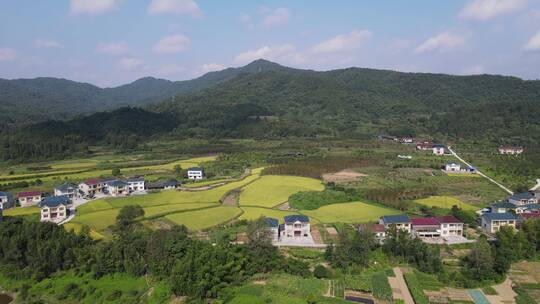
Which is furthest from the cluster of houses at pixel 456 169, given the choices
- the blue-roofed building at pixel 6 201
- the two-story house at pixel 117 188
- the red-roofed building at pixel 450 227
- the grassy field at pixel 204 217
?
the blue-roofed building at pixel 6 201

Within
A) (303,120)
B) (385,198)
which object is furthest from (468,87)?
(385,198)

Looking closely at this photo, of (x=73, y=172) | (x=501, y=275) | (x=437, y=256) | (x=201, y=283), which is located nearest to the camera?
(x=201, y=283)

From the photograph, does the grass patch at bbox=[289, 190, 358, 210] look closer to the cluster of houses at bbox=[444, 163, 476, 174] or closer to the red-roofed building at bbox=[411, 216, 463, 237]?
the red-roofed building at bbox=[411, 216, 463, 237]

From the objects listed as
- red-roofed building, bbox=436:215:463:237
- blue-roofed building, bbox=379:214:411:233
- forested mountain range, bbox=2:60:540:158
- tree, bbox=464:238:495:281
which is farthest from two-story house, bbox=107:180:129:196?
forested mountain range, bbox=2:60:540:158

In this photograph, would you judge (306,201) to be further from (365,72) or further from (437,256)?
(365,72)

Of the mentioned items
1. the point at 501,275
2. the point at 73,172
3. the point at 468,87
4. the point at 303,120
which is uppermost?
the point at 468,87

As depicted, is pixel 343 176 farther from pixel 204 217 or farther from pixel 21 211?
pixel 21 211
